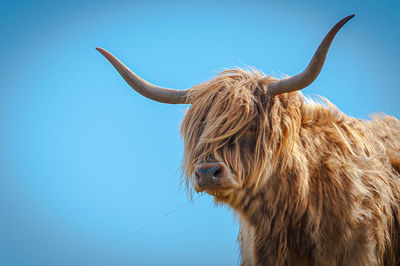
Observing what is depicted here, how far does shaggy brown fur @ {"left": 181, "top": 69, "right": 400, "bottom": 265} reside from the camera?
334 centimetres

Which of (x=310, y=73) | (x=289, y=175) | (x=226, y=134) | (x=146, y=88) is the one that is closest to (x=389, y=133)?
(x=289, y=175)

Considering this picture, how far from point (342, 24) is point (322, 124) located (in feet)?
3.65

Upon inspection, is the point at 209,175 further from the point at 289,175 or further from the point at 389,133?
the point at 389,133

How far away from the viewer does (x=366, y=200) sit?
347 centimetres

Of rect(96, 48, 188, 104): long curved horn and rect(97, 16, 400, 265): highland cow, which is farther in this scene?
rect(96, 48, 188, 104): long curved horn

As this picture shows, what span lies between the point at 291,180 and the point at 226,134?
0.70 meters

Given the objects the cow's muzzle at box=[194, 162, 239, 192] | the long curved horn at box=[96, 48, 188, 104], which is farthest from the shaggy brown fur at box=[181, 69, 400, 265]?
the long curved horn at box=[96, 48, 188, 104]

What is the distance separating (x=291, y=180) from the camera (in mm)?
3496

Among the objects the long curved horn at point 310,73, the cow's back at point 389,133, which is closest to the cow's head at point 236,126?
the long curved horn at point 310,73

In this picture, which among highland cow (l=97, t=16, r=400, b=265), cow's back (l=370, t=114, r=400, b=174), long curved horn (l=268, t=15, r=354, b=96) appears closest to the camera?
long curved horn (l=268, t=15, r=354, b=96)

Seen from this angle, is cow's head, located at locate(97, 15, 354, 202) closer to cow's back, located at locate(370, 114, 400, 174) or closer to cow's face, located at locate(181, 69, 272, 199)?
cow's face, located at locate(181, 69, 272, 199)

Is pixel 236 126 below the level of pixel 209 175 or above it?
above

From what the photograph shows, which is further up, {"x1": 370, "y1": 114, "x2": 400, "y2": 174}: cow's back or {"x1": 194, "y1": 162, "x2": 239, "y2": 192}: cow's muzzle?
{"x1": 370, "y1": 114, "x2": 400, "y2": 174}: cow's back

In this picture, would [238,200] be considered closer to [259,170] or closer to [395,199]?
[259,170]
